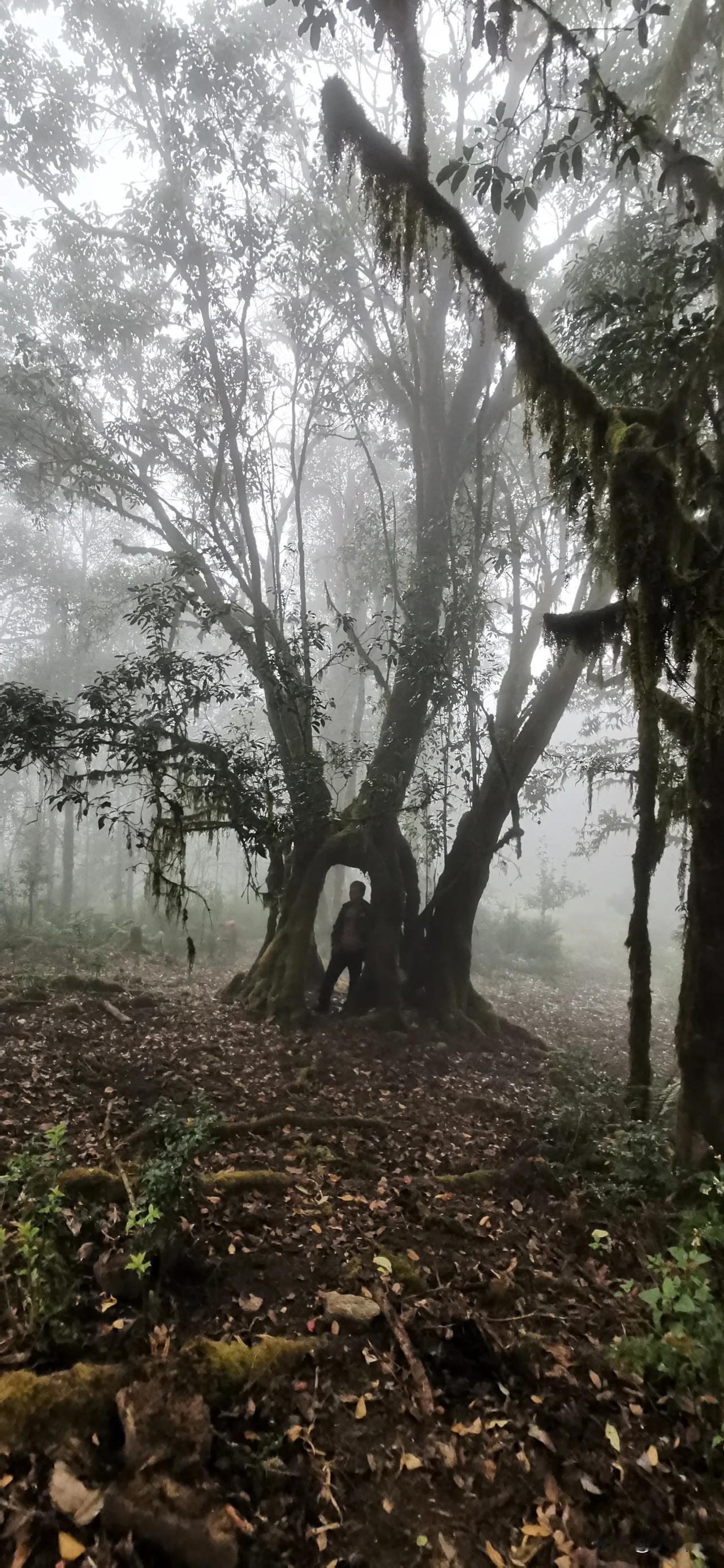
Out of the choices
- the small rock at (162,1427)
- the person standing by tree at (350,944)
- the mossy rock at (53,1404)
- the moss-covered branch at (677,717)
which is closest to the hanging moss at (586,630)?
the moss-covered branch at (677,717)

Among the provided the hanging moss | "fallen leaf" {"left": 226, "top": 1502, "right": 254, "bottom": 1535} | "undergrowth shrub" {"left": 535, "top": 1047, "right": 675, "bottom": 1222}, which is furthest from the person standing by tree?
"fallen leaf" {"left": 226, "top": 1502, "right": 254, "bottom": 1535}

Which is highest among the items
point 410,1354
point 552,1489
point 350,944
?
point 350,944

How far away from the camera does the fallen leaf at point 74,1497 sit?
8.54ft

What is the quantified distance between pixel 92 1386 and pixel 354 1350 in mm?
1333

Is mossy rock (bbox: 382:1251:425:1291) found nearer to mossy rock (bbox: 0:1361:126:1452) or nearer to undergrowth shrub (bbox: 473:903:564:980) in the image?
mossy rock (bbox: 0:1361:126:1452)

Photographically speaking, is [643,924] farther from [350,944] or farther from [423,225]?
[423,225]

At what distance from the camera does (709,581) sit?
479 cm

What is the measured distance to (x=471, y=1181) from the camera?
5.55m

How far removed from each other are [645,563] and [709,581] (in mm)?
414

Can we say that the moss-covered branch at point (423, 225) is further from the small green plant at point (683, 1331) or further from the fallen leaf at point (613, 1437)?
the fallen leaf at point (613, 1437)

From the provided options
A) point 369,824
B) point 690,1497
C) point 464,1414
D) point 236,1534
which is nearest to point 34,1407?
point 236,1534

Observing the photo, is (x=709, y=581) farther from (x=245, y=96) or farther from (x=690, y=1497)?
(x=245, y=96)

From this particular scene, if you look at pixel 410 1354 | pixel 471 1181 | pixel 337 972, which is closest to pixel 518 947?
pixel 337 972

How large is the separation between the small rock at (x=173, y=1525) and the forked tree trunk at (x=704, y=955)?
3.73 meters
